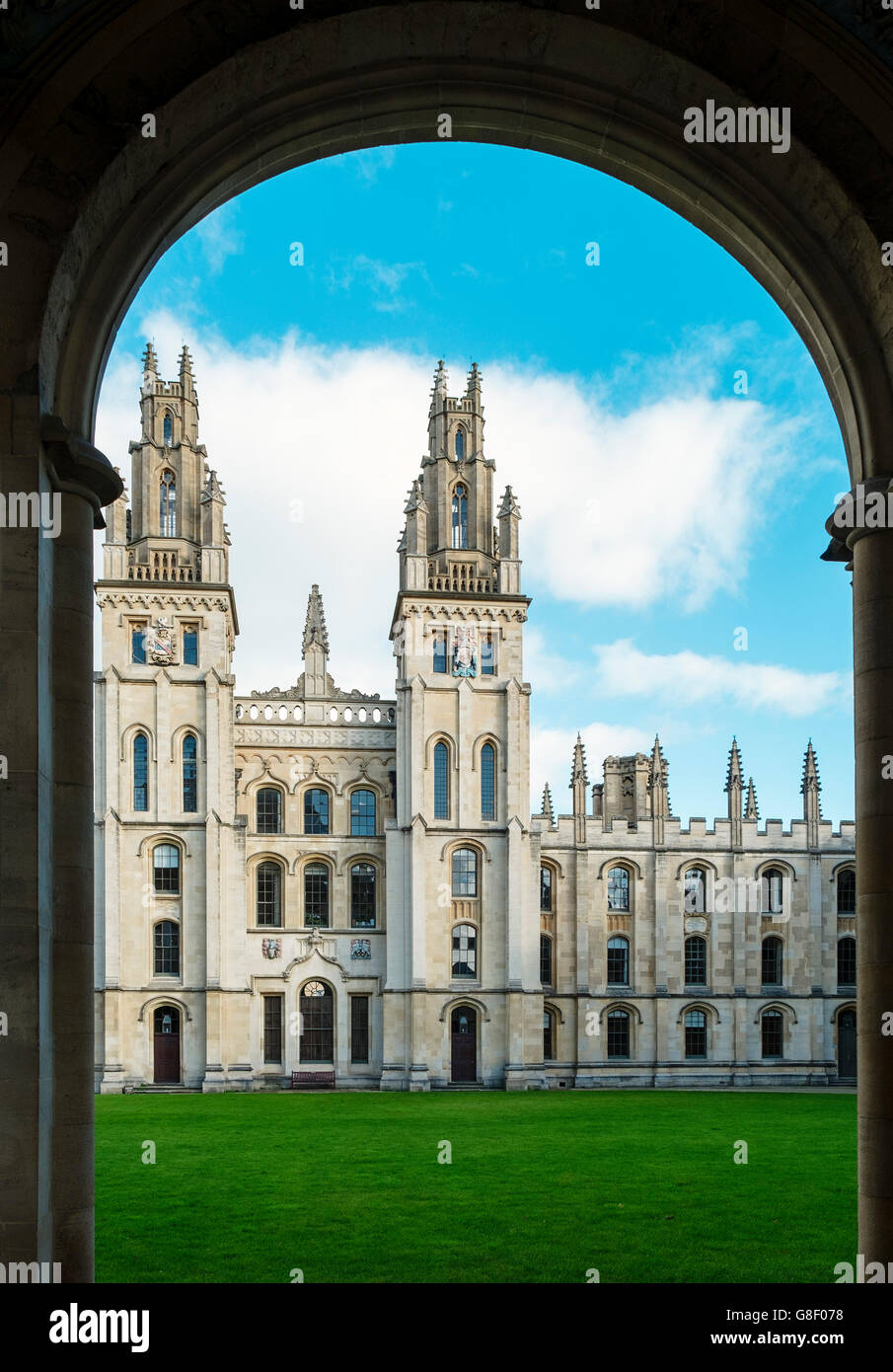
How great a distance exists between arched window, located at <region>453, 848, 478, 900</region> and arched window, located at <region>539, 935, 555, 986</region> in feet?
19.3

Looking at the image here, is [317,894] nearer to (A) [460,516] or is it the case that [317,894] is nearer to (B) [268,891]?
(B) [268,891]

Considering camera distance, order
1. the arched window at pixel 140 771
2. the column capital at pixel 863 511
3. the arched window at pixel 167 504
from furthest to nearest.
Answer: the arched window at pixel 167 504 → the arched window at pixel 140 771 → the column capital at pixel 863 511

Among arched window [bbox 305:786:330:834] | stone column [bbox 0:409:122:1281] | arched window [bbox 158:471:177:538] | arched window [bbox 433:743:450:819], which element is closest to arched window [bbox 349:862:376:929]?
arched window [bbox 305:786:330:834]

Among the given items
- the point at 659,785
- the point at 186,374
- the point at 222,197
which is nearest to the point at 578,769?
the point at 659,785

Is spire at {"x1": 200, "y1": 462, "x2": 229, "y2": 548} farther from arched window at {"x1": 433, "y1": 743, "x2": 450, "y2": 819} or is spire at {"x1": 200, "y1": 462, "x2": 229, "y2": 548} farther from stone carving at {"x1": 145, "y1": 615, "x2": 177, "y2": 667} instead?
arched window at {"x1": 433, "y1": 743, "x2": 450, "y2": 819}

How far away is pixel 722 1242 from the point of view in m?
14.2

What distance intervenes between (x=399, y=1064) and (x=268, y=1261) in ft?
115

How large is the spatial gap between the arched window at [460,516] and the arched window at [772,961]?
2086 cm

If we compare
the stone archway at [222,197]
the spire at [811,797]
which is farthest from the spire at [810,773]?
the stone archway at [222,197]

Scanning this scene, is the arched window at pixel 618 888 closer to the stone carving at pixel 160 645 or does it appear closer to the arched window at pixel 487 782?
the arched window at pixel 487 782

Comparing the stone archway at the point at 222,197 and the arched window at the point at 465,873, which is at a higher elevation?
the stone archway at the point at 222,197

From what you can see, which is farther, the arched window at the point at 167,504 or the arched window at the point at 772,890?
the arched window at the point at 772,890

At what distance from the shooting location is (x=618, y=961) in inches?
2092

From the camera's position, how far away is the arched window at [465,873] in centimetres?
4828
